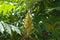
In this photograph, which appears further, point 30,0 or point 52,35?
point 52,35

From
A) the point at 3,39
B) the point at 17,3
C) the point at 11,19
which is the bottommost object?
the point at 3,39

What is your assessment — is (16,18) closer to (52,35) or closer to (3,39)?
(3,39)

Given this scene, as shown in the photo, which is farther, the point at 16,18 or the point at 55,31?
the point at 16,18

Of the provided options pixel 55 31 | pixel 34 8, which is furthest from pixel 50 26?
pixel 34 8

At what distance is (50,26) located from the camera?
1.48m

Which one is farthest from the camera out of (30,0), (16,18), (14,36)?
(16,18)

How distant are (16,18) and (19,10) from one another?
2.8 inches

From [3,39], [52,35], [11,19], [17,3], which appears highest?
[17,3]

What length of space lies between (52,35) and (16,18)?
0.33m

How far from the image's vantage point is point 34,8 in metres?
1.56

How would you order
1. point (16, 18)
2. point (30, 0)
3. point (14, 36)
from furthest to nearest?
point (16, 18)
point (14, 36)
point (30, 0)

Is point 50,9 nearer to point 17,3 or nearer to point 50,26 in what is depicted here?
point 50,26

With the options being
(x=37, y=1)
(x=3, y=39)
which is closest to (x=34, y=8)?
(x=37, y=1)

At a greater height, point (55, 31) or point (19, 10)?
point (19, 10)
